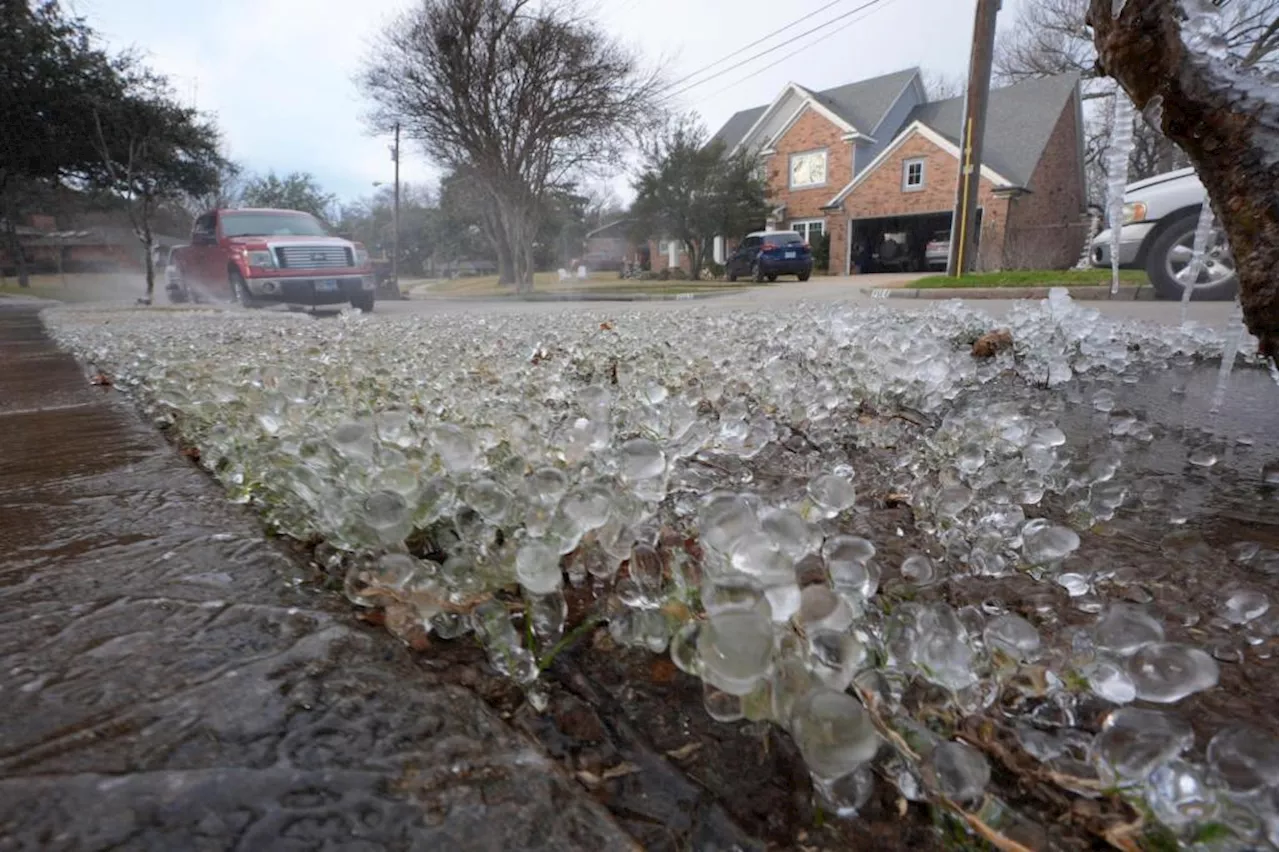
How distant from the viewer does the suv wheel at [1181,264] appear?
570cm

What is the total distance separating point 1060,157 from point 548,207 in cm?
1853

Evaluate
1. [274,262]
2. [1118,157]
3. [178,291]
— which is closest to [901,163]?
[274,262]

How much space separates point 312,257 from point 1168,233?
10.9 meters

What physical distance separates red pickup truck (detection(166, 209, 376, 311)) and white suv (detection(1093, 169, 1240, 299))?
10365mm

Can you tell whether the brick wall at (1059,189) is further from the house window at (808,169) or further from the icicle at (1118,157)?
the icicle at (1118,157)

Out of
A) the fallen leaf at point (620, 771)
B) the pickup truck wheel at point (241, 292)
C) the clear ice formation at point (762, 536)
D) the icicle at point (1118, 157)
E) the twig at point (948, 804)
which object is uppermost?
the icicle at point (1118, 157)

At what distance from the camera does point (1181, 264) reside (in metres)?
6.00

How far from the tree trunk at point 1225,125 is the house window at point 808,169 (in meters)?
25.7

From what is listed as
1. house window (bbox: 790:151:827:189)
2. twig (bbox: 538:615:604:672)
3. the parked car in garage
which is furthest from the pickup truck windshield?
house window (bbox: 790:151:827:189)

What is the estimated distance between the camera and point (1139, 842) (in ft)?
1.43

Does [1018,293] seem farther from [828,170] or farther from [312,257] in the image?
[828,170]

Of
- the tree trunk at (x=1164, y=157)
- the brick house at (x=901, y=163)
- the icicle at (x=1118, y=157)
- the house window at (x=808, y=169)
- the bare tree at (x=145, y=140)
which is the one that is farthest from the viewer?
the house window at (x=808, y=169)

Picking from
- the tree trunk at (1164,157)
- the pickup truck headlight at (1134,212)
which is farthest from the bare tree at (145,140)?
the tree trunk at (1164,157)

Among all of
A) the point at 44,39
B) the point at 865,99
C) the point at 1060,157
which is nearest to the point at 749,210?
the point at 865,99
